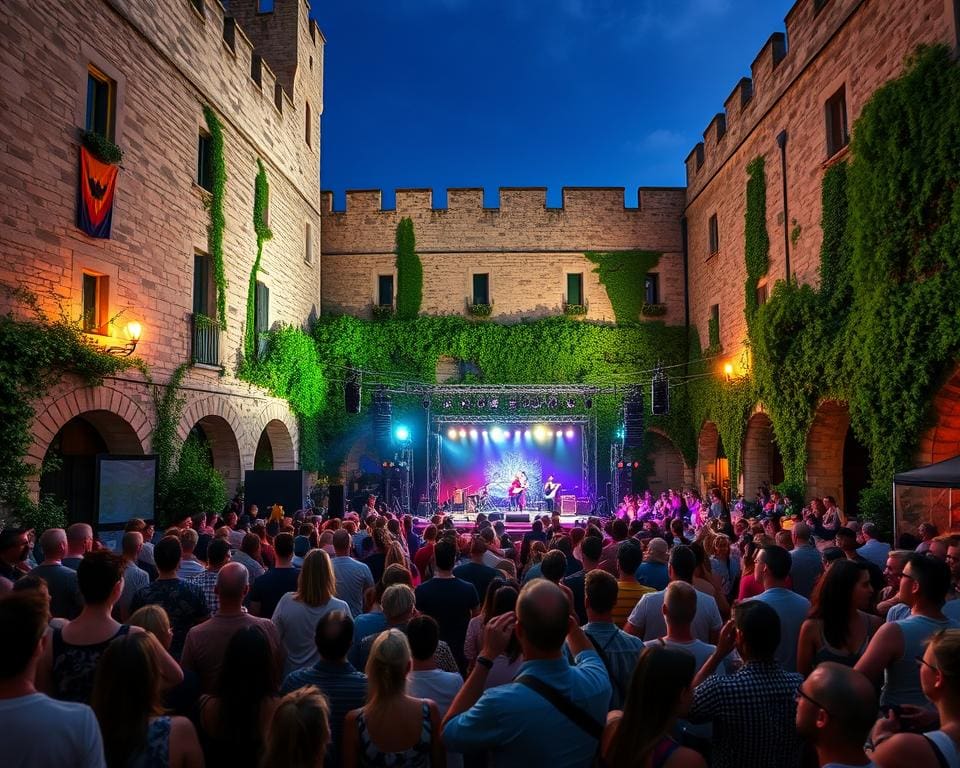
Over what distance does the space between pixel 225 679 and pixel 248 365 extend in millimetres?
13139

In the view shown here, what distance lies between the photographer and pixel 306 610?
4086mm

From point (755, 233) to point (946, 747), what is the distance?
1525 centimetres

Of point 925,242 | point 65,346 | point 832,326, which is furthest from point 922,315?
point 65,346

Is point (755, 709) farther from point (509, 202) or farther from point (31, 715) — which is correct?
point (509, 202)

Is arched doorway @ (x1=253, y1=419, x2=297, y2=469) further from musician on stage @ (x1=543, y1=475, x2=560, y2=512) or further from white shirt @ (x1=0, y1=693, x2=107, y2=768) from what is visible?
white shirt @ (x1=0, y1=693, x2=107, y2=768)

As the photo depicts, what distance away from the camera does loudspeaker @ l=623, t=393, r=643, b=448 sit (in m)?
18.3

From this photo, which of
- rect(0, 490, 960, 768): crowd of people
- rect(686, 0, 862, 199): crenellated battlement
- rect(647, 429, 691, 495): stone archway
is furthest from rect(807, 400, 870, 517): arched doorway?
rect(0, 490, 960, 768): crowd of people

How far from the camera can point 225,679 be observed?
2.54 meters

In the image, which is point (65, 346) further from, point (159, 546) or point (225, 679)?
point (225, 679)

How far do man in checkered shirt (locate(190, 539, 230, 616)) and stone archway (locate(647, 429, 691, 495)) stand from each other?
57.1 ft

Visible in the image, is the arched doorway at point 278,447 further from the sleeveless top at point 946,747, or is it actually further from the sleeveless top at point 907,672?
the sleeveless top at point 946,747

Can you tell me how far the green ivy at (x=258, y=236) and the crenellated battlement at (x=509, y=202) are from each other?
5.54 meters

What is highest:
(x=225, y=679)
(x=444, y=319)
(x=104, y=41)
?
(x=104, y=41)

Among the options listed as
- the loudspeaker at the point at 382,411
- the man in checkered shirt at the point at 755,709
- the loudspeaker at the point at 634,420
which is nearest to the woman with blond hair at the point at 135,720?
the man in checkered shirt at the point at 755,709
